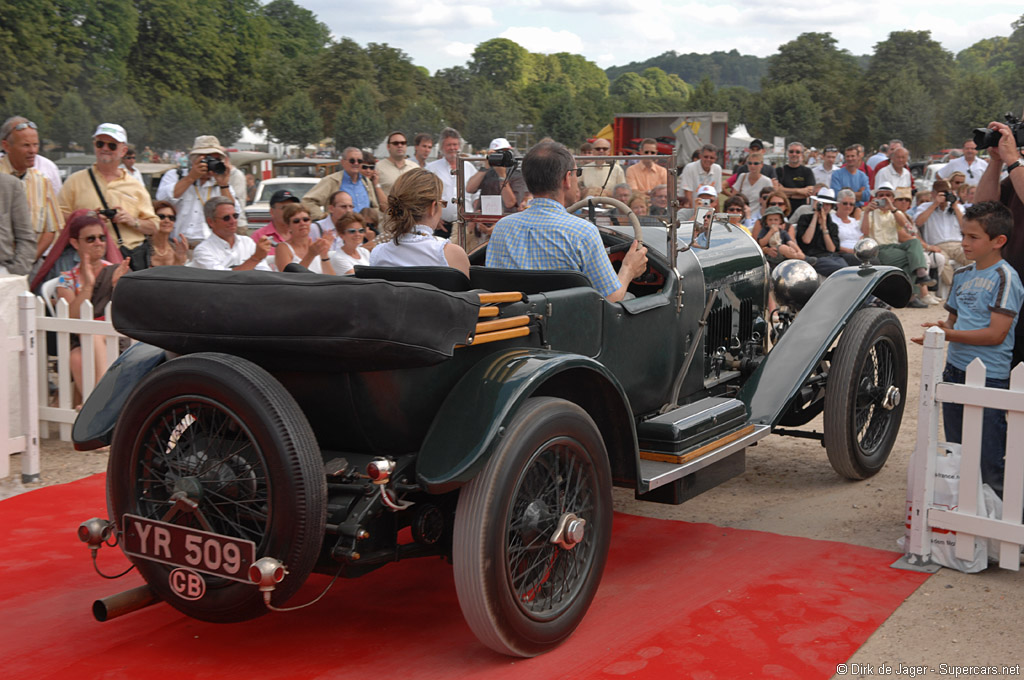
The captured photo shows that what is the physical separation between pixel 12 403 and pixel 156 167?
1664cm

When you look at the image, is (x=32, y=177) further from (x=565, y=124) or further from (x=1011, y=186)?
(x=565, y=124)

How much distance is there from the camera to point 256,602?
2945 millimetres

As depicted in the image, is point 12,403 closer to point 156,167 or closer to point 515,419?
point 515,419

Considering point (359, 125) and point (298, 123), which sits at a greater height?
point (298, 123)

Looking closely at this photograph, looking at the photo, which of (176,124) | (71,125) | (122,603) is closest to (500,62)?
(176,124)

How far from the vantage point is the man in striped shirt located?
6.80 metres

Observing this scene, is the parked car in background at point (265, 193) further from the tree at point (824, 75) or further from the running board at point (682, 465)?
the tree at point (824, 75)

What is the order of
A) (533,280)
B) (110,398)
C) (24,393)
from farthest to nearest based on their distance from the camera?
(24,393) → (533,280) → (110,398)

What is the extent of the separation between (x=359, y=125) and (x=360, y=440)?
3841 centimetres

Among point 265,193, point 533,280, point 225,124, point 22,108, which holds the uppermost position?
point 225,124

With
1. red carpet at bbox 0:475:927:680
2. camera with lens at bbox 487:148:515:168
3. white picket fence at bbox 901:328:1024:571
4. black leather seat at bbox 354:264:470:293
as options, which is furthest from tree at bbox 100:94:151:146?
white picket fence at bbox 901:328:1024:571

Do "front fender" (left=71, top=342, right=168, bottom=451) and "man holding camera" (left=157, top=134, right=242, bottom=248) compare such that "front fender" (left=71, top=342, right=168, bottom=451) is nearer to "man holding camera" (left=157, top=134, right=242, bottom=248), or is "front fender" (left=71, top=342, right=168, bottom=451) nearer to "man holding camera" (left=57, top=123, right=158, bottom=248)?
Answer: "man holding camera" (left=57, top=123, right=158, bottom=248)

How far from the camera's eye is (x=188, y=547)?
2.85 metres

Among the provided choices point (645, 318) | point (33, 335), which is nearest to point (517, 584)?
point (645, 318)
